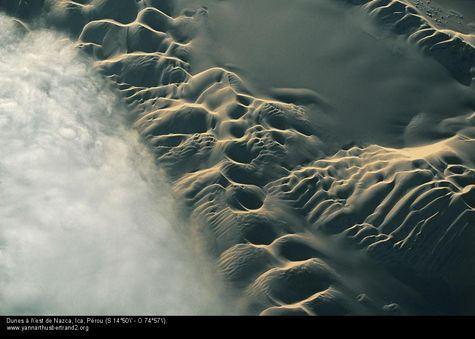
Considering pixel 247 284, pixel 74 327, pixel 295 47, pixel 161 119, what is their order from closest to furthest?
1. pixel 74 327
2. pixel 247 284
3. pixel 161 119
4. pixel 295 47

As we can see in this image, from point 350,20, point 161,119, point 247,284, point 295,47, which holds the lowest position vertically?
point 247,284

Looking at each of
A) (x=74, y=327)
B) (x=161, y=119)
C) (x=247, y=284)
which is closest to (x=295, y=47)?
(x=161, y=119)

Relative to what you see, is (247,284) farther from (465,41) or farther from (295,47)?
(465,41)

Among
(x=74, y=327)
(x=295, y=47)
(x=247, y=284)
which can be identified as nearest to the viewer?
(x=74, y=327)

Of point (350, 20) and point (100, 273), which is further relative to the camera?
point (350, 20)

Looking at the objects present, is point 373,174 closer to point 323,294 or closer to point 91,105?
point 323,294

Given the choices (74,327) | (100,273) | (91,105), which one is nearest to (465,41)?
(91,105)

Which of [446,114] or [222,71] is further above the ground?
[446,114]
